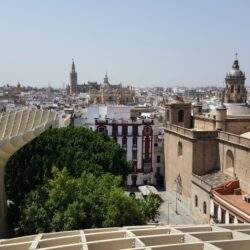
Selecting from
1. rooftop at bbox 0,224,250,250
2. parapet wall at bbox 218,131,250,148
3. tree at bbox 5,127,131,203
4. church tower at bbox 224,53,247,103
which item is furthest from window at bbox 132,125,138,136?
rooftop at bbox 0,224,250,250

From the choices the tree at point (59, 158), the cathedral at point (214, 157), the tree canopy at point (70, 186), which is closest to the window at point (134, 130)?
the cathedral at point (214, 157)

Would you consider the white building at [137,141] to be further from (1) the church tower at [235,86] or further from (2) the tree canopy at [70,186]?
(2) the tree canopy at [70,186]

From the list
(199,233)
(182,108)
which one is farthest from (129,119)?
(199,233)

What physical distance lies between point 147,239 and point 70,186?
1336cm

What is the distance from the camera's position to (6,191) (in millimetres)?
41625

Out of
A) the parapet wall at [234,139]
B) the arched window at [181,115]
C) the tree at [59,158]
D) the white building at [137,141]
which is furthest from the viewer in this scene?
the white building at [137,141]

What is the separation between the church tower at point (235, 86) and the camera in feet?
198

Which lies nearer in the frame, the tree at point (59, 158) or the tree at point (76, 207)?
the tree at point (76, 207)

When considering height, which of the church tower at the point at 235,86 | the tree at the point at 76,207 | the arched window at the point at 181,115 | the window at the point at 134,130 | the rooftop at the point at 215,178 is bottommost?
the rooftop at the point at 215,178

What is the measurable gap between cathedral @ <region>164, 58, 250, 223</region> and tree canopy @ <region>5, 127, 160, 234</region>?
672cm

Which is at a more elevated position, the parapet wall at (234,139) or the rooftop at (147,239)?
the parapet wall at (234,139)

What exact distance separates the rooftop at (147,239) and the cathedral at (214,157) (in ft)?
51.9

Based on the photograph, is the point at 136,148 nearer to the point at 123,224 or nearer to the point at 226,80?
the point at 226,80

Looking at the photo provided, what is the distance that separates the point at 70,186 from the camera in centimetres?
3412
